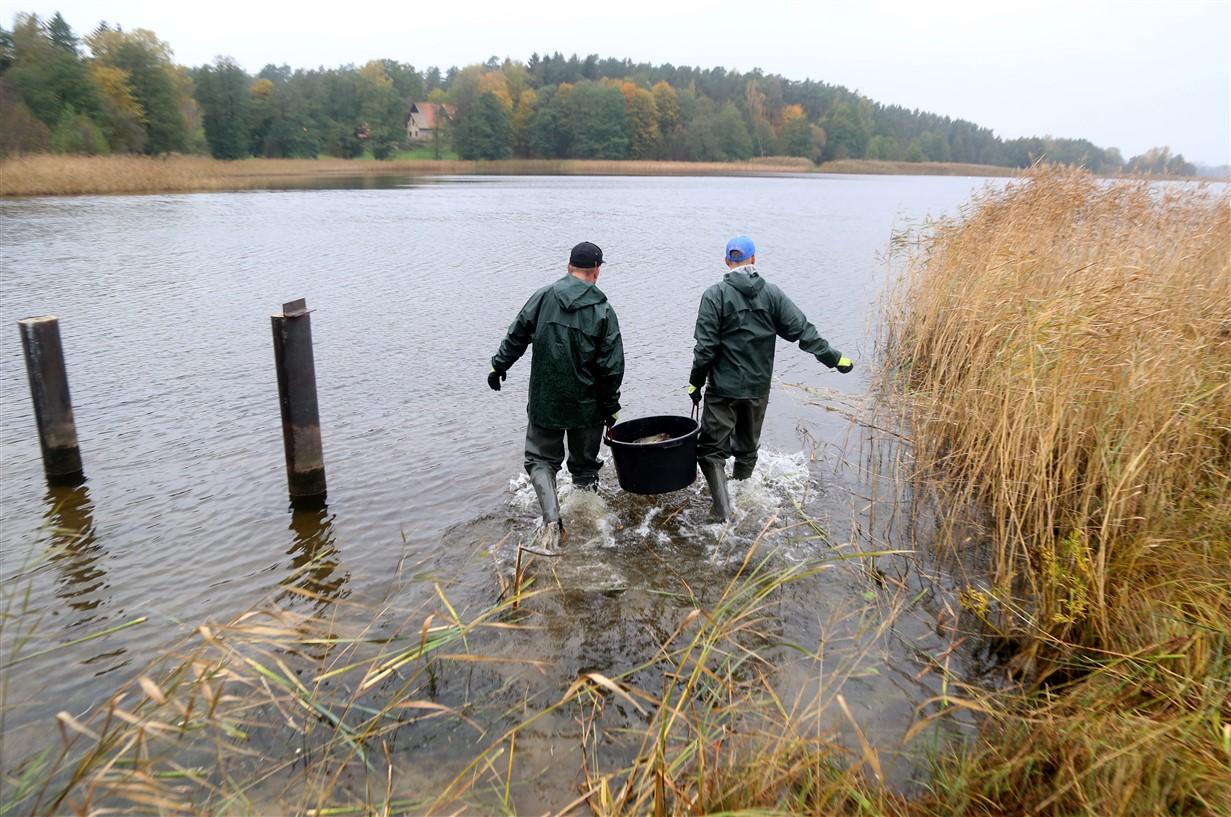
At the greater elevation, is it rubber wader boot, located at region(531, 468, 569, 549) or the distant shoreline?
the distant shoreline

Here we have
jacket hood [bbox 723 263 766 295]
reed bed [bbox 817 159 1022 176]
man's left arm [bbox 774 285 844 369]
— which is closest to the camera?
jacket hood [bbox 723 263 766 295]

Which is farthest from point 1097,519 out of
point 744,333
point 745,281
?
point 745,281

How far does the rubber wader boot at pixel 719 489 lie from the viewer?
648 centimetres

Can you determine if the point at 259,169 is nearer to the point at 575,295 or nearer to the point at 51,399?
the point at 51,399

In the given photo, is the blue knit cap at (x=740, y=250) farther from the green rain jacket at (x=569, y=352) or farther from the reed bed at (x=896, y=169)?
the reed bed at (x=896, y=169)

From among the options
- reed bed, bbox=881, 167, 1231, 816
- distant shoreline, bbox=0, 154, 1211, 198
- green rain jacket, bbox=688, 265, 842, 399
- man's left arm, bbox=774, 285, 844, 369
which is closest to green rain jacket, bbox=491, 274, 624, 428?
green rain jacket, bbox=688, 265, 842, 399

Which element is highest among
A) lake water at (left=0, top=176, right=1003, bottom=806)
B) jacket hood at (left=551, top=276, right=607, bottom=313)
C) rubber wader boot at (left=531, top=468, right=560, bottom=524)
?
jacket hood at (left=551, top=276, right=607, bottom=313)

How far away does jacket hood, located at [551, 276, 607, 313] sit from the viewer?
5711 mm

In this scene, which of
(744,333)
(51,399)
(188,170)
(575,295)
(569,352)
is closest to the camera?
(575,295)

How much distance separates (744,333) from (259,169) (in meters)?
66.6

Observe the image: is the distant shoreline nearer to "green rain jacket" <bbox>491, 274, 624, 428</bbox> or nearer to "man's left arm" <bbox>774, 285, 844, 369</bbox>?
"man's left arm" <bbox>774, 285, 844, 369</bbox>

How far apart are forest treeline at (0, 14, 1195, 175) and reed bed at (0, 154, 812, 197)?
4.04 m

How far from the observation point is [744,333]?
20.1 feet

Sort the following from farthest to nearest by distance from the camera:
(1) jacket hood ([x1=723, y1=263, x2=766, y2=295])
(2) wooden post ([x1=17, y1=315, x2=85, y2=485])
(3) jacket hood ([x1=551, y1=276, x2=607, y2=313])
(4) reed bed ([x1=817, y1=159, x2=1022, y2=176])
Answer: (4) reed bed ([x1=817, y1=159, x2=1022, y2=176]), (2) wooden post ([x1=17, y1=315, x2=85, y2=485]), (1) jacket hood ([x1=723, y1=263, x2=766, y2=295]), (3) jacket hood ([x1=551, y1=276, x2=607, y2=313])
